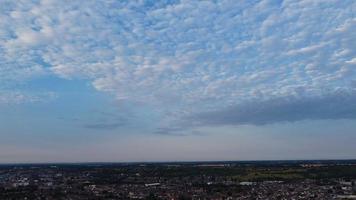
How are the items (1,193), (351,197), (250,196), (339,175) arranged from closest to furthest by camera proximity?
(351,197) < (250,196) < (1,193) < (339,175)

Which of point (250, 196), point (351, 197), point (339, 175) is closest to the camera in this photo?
point (351, 197)

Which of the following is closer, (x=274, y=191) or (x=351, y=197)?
(x=351, y=197)

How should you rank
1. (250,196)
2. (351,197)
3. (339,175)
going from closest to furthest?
(351,197), (250,196), (339,175)

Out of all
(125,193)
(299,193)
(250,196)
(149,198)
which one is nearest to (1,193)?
(125,193)

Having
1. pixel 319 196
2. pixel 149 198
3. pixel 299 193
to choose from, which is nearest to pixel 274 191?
pixel 299 193

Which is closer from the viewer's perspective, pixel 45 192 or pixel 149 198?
pixel 149 198

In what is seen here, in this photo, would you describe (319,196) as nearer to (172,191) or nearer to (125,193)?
(172,191)

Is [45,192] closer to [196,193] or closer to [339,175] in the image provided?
[196,193]

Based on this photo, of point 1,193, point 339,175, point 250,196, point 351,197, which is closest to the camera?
point 351,197
